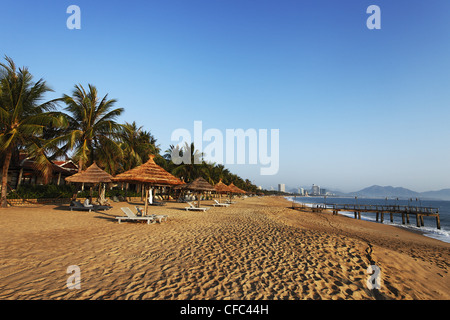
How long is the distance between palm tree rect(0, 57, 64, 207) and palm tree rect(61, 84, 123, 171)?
173 centimetres

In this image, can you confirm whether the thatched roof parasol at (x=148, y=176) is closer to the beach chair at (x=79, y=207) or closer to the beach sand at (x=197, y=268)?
the beach sand at (x=197, y=268)

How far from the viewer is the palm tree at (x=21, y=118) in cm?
1278

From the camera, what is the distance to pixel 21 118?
13.6m

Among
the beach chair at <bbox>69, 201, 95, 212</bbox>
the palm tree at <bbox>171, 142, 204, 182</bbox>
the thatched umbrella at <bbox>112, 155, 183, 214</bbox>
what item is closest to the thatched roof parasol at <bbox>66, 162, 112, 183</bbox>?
the beach chair at <bbox>69, 201, 95, 212</bbox>

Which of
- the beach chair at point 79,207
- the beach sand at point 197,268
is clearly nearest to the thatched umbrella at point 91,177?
the beach chair at point 79,207

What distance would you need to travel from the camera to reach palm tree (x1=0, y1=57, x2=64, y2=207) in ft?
41.9

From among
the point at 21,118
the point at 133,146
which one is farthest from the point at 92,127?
the point at 133,146

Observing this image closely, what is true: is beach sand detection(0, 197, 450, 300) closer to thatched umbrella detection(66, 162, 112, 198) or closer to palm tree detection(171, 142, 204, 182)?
thatched umbrella detection(66, 162, 112, 198)

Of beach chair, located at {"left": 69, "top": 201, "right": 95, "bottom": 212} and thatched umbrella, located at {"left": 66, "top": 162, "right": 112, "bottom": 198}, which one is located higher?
thatched umbrella, located at {"left": 66, "top": 162, "right": 112, "bottom": 198}

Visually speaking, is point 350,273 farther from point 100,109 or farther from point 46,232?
point 100,109

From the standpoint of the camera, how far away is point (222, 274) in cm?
446

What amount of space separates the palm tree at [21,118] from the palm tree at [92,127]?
1.73 metres
